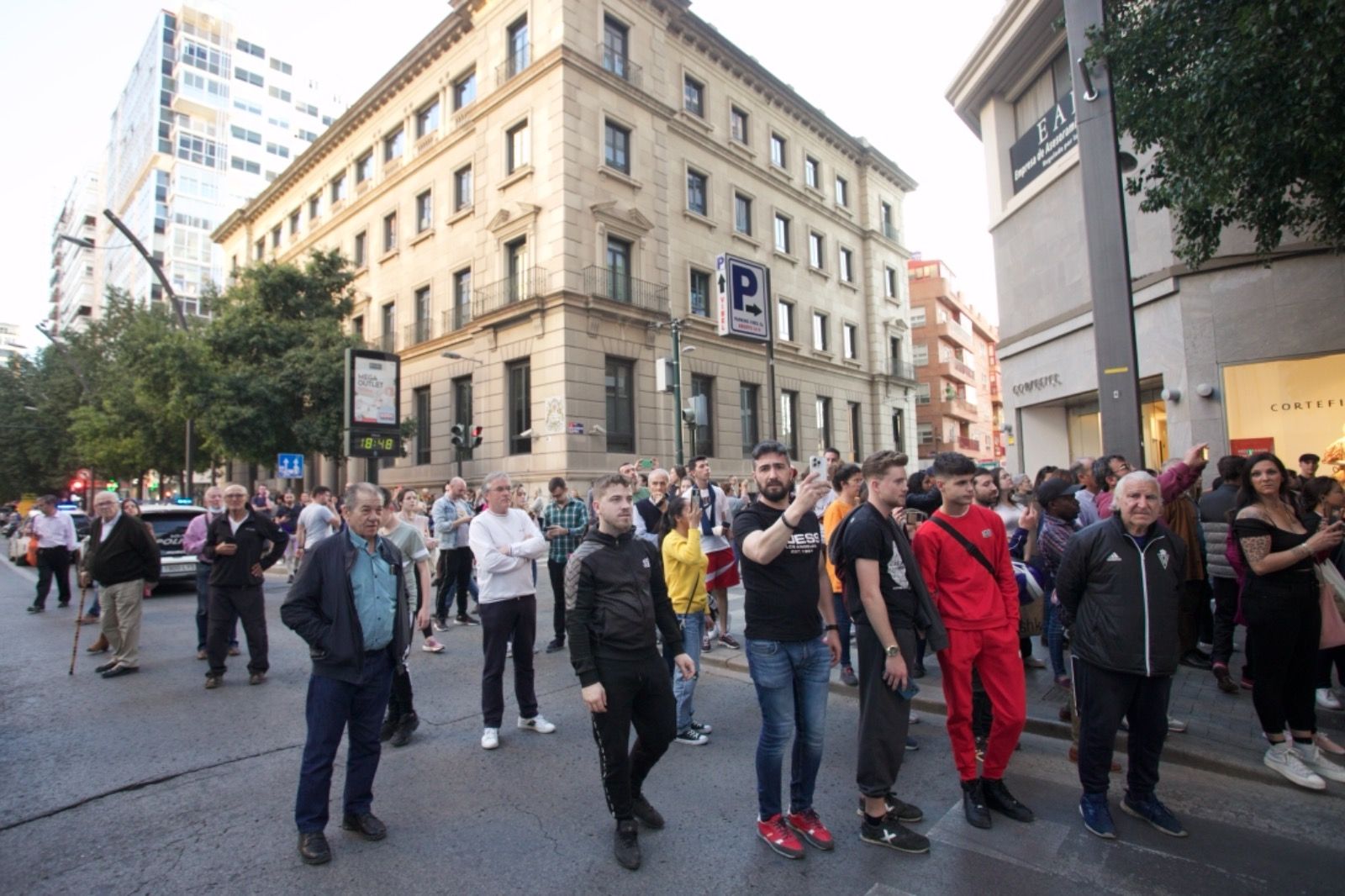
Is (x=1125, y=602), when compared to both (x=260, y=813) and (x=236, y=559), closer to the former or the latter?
(x=260, y=813)

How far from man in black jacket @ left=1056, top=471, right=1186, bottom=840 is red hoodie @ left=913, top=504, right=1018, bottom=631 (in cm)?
41

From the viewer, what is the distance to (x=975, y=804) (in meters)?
3.75

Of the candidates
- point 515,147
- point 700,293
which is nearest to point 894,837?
point 700,293

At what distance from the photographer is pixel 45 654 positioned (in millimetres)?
8461

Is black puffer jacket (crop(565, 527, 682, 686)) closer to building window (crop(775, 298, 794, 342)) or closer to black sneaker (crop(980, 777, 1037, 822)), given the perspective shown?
black sneaker (crop(980, 777, 1037, 822))

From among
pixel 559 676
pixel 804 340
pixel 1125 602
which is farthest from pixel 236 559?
pixel 804 340

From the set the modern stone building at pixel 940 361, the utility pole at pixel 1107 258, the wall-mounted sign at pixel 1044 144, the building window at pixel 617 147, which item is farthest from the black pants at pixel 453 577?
the modern stone building at pixel 940 361

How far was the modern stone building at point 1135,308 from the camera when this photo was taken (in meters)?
10.3

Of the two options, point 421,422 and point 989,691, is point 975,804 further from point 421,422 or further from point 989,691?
Answer: point 421,422

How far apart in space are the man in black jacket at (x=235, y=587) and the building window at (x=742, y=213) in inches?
990

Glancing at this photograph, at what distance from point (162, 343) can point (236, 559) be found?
20.8m

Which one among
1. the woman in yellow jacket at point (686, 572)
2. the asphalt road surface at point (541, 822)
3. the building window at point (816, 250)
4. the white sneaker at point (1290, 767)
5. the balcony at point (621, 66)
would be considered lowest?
the asphalt road surface at point (541, 822)

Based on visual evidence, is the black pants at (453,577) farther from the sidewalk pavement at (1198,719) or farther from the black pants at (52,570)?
the black pants at (52,570)

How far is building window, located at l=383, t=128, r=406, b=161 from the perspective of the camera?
3027 centimetres
